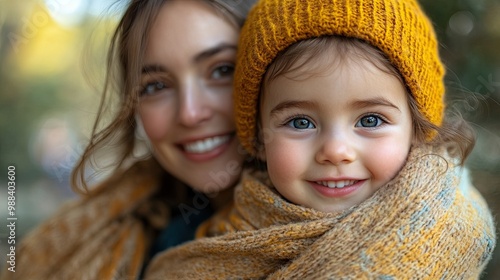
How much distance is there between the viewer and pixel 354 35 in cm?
119

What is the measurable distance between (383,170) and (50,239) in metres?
1.31

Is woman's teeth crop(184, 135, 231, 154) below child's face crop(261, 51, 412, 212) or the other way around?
below

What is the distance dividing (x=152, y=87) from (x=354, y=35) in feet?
2.29

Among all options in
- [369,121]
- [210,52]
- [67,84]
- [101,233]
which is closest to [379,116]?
[369,121]

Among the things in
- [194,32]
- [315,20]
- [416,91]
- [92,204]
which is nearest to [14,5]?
[92,204]

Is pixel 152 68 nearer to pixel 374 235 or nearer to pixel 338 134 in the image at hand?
pixel 338 134

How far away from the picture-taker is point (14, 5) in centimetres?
303

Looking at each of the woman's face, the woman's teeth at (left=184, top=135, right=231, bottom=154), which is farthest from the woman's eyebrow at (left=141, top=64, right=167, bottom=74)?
the woman's teeth at (left=184, top=135, right=231, bottom=154)

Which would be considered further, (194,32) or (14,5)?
(14,5)

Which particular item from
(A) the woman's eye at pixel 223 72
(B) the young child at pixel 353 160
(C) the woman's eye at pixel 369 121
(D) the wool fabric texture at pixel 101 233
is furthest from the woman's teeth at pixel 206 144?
(C) the woman's eye at pixel 369 121

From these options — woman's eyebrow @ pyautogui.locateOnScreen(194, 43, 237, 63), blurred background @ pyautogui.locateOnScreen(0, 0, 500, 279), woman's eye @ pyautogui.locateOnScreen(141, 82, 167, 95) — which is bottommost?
blurred background @ pyautogui.locateOnScreen(0, 0, 500, 279)

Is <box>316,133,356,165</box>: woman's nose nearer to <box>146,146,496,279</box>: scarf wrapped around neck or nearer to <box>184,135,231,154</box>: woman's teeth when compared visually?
<box>146,146,496,279</box>: scarf wrapped around neck

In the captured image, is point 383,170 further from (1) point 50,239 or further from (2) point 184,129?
(1) point 50,239

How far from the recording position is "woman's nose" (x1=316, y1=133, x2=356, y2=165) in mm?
1165
